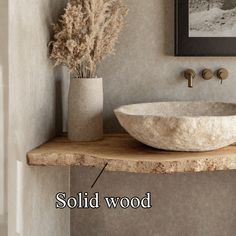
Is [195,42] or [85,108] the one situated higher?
[195,42]

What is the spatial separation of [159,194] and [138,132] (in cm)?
59

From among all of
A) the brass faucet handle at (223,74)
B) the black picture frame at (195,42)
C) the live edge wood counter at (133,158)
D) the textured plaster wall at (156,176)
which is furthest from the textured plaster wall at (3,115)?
the brass faucet handle at (223,74)

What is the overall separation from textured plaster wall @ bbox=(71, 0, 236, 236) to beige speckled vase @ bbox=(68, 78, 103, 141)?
0.77ft

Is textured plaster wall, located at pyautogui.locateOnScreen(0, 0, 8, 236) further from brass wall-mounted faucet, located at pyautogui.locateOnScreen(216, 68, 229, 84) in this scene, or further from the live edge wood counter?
brass wall-mounted faucet, located at pyautogui.locateOnScreen(216, 68, 229, 84)

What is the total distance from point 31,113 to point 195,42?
2.43ft

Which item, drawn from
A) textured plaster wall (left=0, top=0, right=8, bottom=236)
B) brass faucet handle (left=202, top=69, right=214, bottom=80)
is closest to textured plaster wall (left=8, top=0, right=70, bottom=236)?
textured plaster wall (left=0, top=0, right=8, bottom=236)

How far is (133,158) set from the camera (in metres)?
1.16

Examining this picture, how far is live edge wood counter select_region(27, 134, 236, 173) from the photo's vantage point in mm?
1123

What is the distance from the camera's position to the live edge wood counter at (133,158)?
112 centimetres

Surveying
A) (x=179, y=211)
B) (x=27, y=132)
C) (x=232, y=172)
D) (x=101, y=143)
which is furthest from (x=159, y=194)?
(x=27, y=132)

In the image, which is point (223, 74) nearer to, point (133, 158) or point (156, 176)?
point (156, 176)

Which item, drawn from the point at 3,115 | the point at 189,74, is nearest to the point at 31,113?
the point at 3,115

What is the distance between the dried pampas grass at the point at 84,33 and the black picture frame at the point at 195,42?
28 cm

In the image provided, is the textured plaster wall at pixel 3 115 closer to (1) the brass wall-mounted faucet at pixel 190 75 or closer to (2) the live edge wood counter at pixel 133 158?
(2) the live edge wood counter at pixel 133 158
